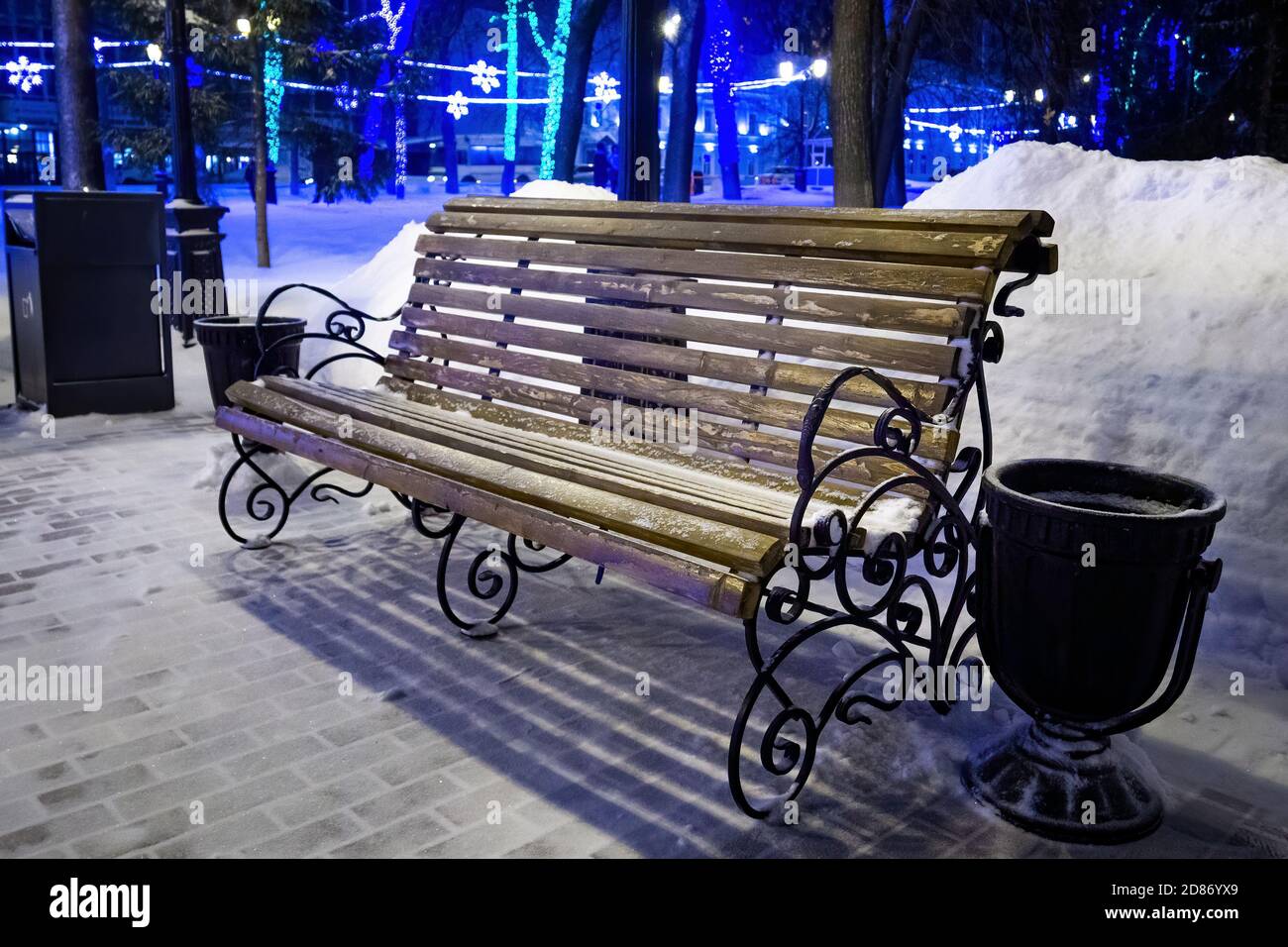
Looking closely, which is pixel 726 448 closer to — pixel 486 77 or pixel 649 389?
pixel 649 389

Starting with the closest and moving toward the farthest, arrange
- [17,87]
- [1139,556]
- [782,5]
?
[1139,556] < [782,5] < [17,87]

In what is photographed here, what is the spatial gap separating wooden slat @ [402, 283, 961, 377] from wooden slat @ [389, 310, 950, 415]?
0.05 m

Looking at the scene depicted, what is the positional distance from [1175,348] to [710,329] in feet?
6.92

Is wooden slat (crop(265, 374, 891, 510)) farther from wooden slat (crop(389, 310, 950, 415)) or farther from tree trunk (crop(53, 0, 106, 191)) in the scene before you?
tree trunk (crop(53, 0, 106, 191))

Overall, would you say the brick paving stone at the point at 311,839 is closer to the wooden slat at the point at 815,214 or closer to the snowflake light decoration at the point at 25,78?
the wooden slat at the point at 815,214

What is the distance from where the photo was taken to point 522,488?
12.0 feet

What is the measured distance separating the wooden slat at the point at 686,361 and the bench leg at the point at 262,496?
79 centimetres

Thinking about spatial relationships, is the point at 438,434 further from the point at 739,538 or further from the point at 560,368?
the point at 739,538

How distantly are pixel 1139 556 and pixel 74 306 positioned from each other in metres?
6.69

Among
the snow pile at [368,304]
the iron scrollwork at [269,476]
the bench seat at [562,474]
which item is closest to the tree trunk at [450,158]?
the snow pile at [368,304]

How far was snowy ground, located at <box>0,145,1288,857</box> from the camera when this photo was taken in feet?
10.1

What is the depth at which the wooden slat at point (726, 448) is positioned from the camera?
367cm

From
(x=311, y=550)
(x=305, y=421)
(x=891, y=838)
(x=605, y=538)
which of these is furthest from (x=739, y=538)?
(x=311, y=550)

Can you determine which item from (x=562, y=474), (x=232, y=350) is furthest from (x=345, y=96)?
(x=562, y=474)
